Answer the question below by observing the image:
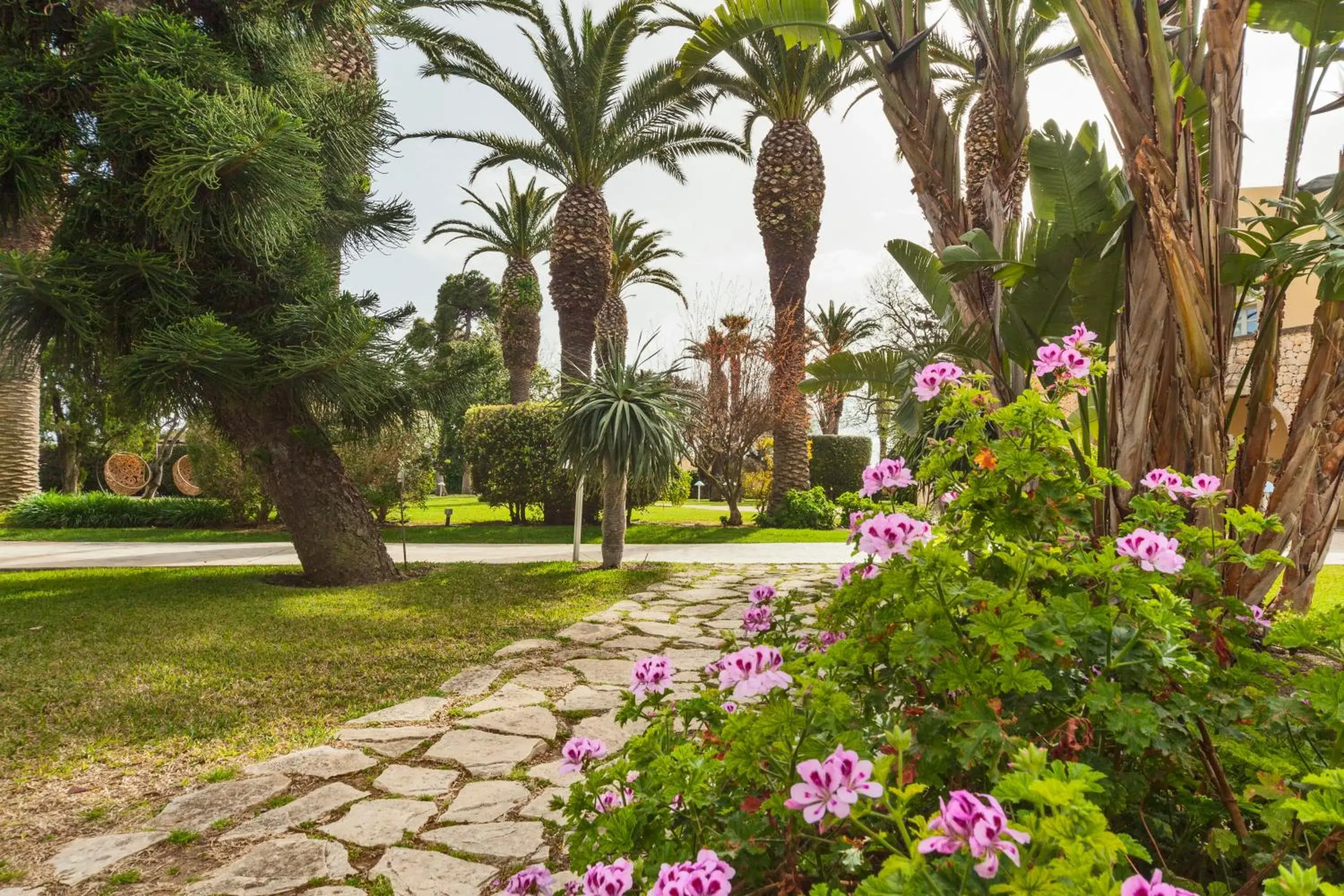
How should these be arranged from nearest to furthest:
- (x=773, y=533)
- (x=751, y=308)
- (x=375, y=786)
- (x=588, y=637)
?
(x=375, y=786), (x=588, y=637), (x=773, y=533), (x=751, y=308)

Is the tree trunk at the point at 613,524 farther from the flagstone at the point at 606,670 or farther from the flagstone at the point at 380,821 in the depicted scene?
the flagstone at the point at 380,821

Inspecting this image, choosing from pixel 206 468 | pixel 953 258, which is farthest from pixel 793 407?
pixel 206 468

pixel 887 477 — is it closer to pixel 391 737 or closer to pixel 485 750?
pixel 485 750

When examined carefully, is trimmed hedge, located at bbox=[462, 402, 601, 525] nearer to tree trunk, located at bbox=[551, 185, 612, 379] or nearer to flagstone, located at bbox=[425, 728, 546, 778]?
tree trunk, located at bbox=[551, 185, 612, 379]

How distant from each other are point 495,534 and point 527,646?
750 cm

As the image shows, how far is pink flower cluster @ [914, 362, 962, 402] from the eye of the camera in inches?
76.0

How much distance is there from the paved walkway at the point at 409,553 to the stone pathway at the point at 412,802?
4821 millimetres

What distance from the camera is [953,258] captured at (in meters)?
3.36

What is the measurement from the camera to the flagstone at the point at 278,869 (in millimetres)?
2021

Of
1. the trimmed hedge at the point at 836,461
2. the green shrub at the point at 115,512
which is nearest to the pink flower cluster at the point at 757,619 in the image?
the trimmed hedge at the point at 836,461

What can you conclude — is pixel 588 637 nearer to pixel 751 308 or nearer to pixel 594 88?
pixel 594 88

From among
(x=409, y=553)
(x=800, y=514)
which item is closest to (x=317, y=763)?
(x=409, y=553)

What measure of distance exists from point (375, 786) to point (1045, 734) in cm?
246

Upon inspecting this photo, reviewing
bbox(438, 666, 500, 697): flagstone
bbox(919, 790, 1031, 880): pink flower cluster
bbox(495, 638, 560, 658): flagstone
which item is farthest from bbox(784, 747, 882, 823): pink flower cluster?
bbox(495, 638, 560, 658): flagstone
